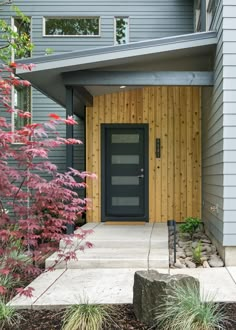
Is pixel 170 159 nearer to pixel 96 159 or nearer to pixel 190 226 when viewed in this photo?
pixel 96 159

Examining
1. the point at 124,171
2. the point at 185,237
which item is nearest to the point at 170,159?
the point at 124,171

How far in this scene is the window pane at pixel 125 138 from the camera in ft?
27.7

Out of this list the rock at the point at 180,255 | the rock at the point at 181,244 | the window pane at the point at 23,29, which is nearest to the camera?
the rock at the point at 180,255

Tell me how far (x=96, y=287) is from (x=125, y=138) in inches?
177

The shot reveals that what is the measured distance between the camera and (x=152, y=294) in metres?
3.29

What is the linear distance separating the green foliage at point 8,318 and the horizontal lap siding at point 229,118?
113 inches

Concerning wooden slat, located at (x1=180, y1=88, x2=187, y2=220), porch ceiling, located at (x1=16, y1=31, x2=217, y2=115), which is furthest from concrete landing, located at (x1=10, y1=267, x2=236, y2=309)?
wooden slat, located at (x1=180, y1=88, x2=187, y2=220)

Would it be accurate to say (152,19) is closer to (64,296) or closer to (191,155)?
(191,155)

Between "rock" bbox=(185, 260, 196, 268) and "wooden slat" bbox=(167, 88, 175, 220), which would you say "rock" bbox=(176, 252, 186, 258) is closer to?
"rock" bbox=(185, 260, 196, 268)

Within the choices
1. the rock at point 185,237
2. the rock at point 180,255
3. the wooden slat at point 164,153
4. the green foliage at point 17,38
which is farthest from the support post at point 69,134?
the green foliage at point 17,38

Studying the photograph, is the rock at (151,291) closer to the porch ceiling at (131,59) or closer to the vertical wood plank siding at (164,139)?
the porch ceiling at (131,59)

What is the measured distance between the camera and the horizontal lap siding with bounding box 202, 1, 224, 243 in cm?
545

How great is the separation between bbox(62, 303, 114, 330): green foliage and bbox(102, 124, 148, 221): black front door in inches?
197

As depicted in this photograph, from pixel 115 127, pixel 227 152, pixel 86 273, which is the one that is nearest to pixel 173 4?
pixel 115 127
